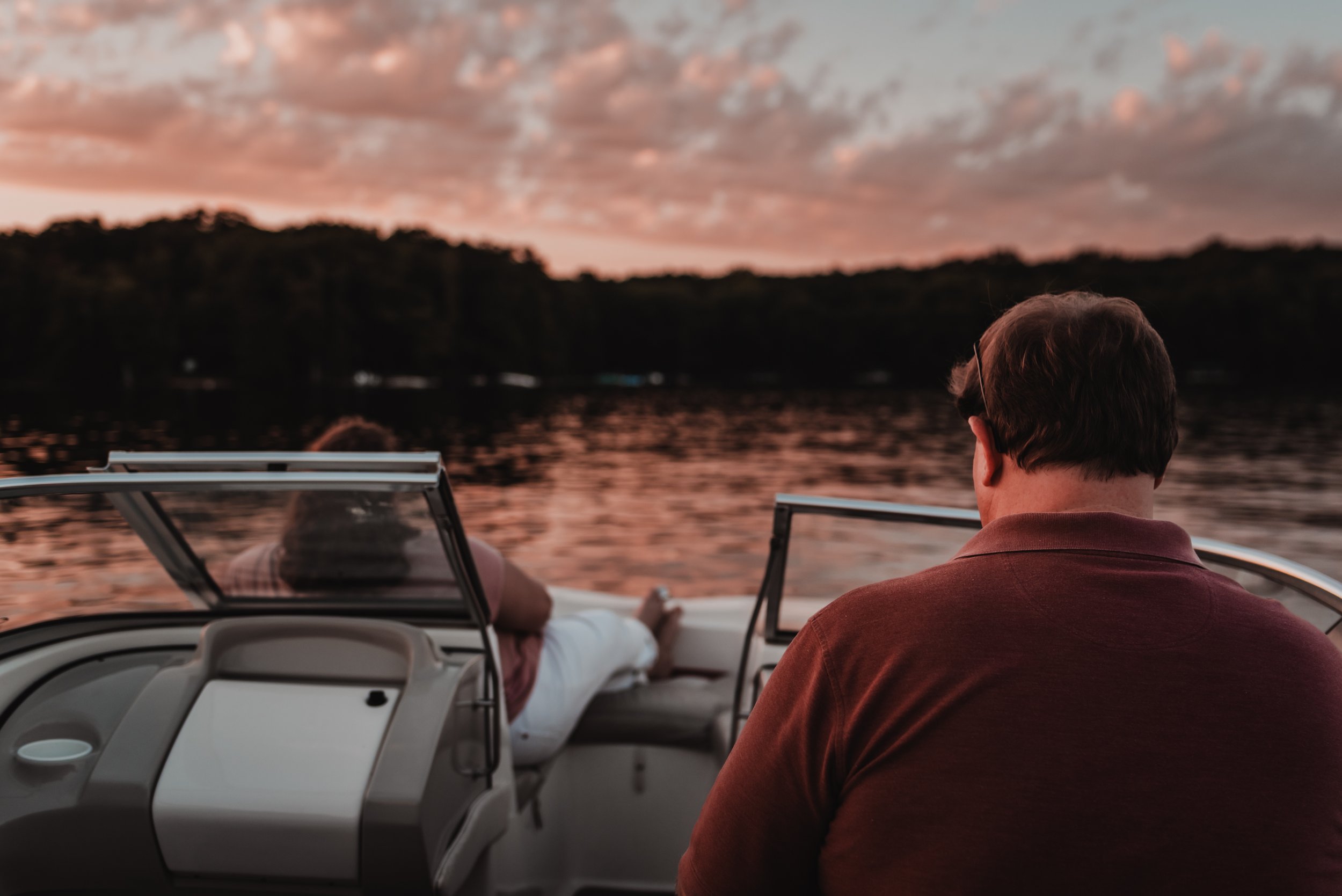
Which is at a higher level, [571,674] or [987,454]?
[987,454]

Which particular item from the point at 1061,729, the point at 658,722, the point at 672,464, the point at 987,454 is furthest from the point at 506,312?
the point at 1061,729

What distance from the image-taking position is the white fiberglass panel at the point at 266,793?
2.05 metres

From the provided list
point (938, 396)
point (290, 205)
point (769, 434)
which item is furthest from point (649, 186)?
point (290, 205)

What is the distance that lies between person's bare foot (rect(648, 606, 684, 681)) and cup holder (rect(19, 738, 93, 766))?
7.90 ft

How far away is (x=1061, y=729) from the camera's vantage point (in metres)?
0.92

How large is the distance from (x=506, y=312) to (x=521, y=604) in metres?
82.6

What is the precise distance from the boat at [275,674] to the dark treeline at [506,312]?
56.6 m

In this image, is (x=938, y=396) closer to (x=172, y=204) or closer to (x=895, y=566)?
(x=172, y=204)

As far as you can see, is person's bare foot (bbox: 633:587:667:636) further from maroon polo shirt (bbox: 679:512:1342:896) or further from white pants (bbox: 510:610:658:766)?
maroon polo shirt (bbox: 679:512:1342:896)

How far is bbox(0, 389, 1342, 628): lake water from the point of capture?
48.0ft

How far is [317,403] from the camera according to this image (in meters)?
56.8

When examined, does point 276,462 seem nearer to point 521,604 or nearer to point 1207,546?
point 521,604

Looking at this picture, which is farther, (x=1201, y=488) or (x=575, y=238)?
(x=575, y=238)

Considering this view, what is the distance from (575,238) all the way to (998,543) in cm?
7718
